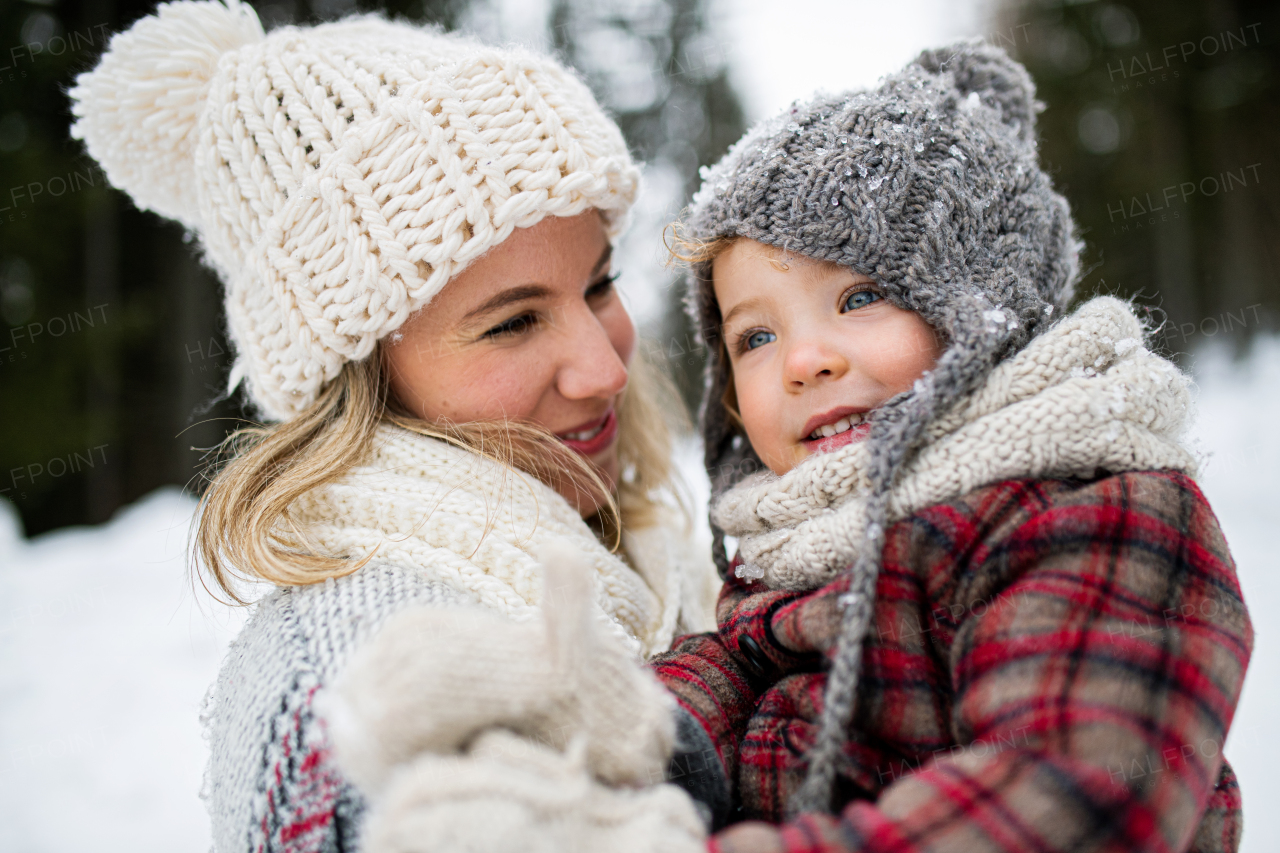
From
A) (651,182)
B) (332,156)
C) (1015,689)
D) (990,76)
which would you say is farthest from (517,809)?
(651,182)

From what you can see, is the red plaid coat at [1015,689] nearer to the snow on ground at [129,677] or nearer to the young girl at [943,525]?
the young girl at [943,525]

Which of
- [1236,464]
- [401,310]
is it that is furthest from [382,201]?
[1236,464]

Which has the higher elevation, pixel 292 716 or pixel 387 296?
pixel 387 296

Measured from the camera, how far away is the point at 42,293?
21.9 feet

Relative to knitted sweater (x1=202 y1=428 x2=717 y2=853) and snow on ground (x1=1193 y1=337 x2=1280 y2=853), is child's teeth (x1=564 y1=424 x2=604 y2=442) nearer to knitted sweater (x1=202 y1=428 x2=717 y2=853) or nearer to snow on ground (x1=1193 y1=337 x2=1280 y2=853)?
knitted sweater (x1=202 y1=428 x2=717 y2=853)

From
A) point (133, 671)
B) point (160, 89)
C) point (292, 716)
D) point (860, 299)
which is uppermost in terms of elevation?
point (160, 89)

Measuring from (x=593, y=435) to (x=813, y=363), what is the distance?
70 cm

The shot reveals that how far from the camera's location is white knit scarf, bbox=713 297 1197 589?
1176 mm

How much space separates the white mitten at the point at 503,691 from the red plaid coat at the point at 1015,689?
172 millimetres

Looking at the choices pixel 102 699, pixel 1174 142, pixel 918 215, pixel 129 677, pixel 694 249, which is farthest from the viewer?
pixel 1174 142

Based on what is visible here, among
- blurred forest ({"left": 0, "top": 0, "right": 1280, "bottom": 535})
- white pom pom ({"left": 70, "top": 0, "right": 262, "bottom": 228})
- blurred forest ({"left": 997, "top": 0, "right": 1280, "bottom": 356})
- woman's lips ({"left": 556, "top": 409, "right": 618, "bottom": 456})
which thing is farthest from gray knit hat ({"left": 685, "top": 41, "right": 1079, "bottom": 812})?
blurred forest ({"left": 997, "top": 0, "right": 1280, "bottom": 356})

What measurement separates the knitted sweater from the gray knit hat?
655 millimetres

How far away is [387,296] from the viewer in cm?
160

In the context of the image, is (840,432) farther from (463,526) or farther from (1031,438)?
(463,526)
